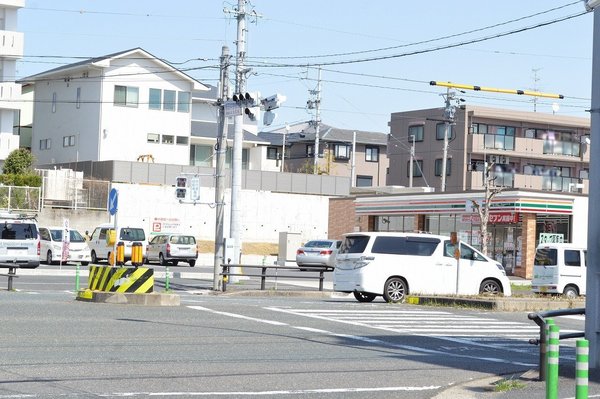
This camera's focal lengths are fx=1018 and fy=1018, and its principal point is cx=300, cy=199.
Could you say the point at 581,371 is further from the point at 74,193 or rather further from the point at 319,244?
the point at 74,193

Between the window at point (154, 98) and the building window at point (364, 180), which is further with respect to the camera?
the building window at point (364, 180)

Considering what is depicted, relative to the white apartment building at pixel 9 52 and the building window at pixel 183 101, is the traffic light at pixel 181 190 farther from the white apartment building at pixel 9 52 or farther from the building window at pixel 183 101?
the building window at pixel 183 101

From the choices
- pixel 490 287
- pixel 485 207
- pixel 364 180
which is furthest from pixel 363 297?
pixel 364 180

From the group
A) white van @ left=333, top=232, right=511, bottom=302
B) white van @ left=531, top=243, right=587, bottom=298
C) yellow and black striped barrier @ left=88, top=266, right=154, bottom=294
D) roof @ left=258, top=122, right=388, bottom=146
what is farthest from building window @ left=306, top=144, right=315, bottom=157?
yellow and black striped barrier @ left=88, top=266, right=154, bottom=294

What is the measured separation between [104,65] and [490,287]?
40441 millimetres

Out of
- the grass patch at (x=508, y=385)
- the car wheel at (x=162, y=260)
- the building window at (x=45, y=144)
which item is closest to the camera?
the grass patch at (x=508, y=385)

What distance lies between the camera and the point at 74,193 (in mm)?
56594

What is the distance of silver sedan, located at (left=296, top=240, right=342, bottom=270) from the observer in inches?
2039

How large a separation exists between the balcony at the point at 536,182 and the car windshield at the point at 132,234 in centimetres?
2276

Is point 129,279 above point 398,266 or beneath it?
beneath

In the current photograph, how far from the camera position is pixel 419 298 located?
1046 inches

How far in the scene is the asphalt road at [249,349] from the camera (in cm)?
1170

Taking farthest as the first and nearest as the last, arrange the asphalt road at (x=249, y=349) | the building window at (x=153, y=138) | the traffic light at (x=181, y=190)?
the building window at (x=153, y=138), the traffic light at (x=181, y=190), the asphalt road at (x=249, y=349)

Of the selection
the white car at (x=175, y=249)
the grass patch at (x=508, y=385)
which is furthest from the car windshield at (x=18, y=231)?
the grass patch at (x=508, y=385)
